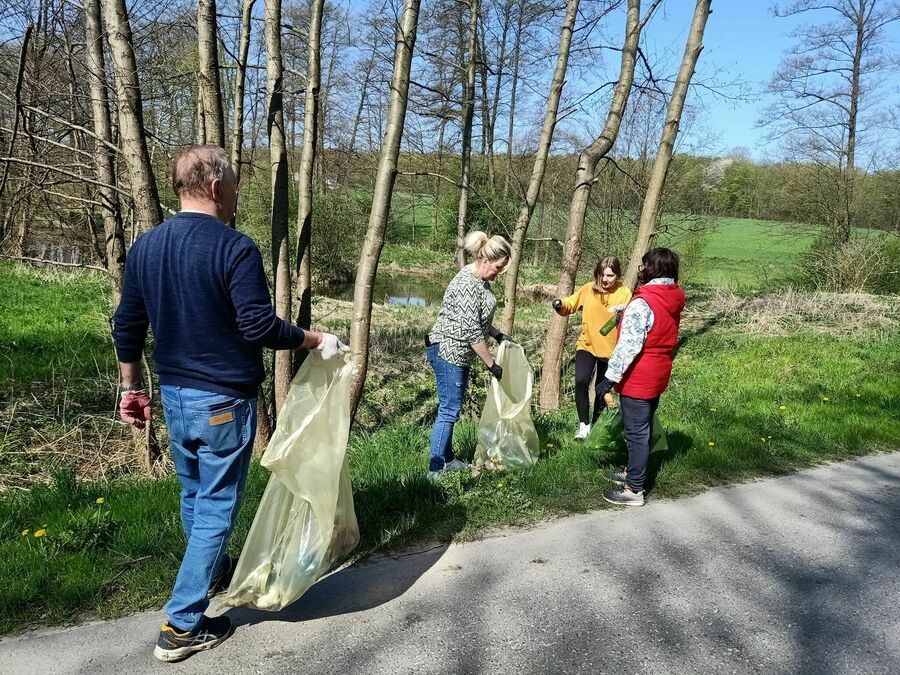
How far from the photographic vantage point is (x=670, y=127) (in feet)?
23.1

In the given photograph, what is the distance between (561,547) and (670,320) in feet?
5.08

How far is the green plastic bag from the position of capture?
4172 millimetres

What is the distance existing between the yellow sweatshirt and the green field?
2.79 ft

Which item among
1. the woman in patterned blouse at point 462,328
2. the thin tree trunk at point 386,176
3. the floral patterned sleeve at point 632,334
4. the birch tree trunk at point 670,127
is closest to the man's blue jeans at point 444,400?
the woman in patterned blouse at point 462,328

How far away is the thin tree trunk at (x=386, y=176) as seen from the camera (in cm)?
489

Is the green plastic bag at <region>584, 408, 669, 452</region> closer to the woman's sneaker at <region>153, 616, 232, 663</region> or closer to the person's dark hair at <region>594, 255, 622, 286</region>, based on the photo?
the person's dark hair at <region>594, 255, 622, 286</region>

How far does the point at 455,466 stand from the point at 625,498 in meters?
1.17

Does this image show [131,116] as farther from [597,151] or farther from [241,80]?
[597,151]

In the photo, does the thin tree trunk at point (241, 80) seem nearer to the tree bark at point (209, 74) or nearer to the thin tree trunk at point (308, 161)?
the thin tree trunk at point (308, 161)

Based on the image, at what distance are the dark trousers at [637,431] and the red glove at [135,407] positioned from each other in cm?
277

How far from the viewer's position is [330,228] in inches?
717

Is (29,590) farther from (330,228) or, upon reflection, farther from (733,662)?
(330,228)

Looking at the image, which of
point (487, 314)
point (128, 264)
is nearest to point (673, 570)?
point (487, 314)

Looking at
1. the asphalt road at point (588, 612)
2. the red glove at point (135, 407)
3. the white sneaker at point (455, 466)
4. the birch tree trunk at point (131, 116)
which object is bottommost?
the asphalt road at point (588, 612)
